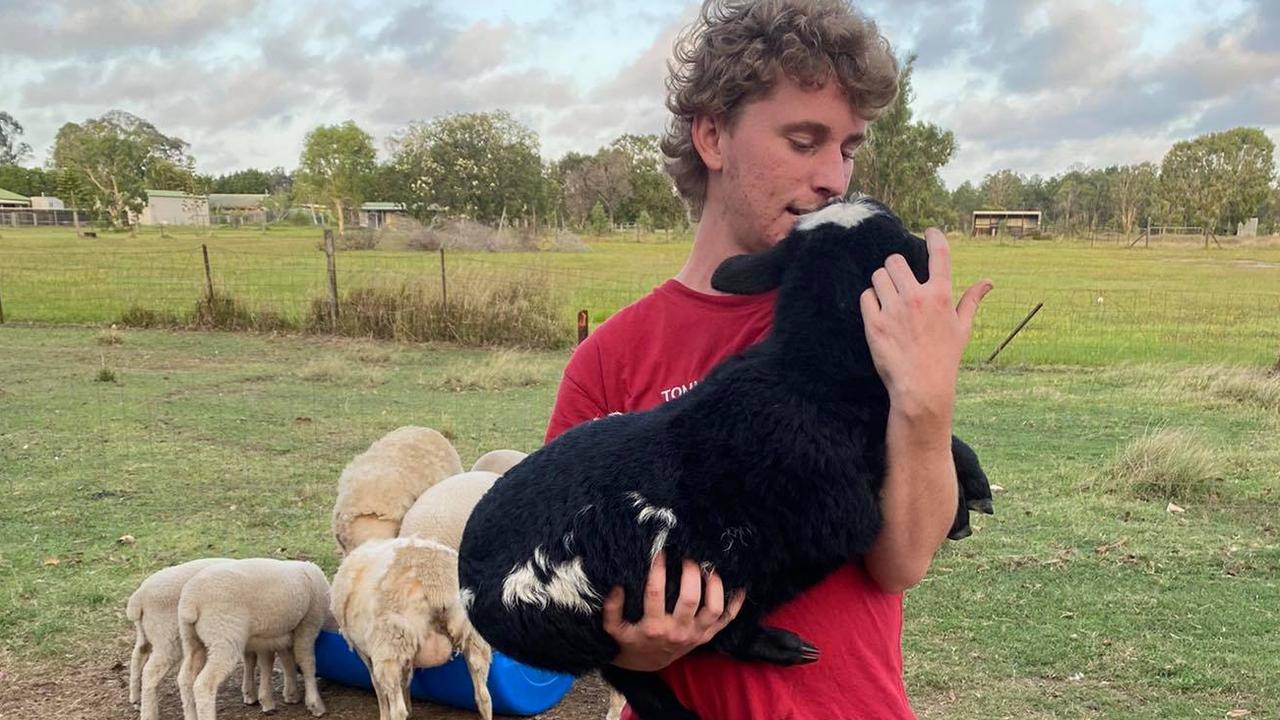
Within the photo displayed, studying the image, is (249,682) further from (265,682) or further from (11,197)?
(11,197)

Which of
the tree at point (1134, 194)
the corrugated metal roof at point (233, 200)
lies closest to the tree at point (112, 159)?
the corrugated metal roof at point (233, 200)

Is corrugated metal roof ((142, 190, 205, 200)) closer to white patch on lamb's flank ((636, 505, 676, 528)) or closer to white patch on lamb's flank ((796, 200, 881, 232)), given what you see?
white patch on lamb's flank ((796, 200, 881, 232))

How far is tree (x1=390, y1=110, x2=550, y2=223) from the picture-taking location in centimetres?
7431

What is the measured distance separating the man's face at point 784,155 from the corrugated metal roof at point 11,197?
125214 mm

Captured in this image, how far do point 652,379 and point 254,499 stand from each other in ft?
24.0

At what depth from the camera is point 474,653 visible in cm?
479

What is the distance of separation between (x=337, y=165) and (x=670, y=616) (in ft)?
316

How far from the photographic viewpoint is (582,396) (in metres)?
2.21

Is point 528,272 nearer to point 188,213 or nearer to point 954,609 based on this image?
point 954,609

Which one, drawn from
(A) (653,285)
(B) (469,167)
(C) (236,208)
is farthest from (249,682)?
(C) (236,208)

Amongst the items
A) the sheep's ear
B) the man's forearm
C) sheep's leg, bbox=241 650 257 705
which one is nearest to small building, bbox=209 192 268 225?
sheep's leg, bbox=241 650 257 705

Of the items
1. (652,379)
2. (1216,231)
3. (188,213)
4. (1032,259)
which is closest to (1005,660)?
(652,379)

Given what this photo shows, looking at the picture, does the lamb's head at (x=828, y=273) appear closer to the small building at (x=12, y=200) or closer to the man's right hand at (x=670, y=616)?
the man's right hand at (x=670, y=616)

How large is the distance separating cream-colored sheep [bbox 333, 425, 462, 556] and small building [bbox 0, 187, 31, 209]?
116 m
